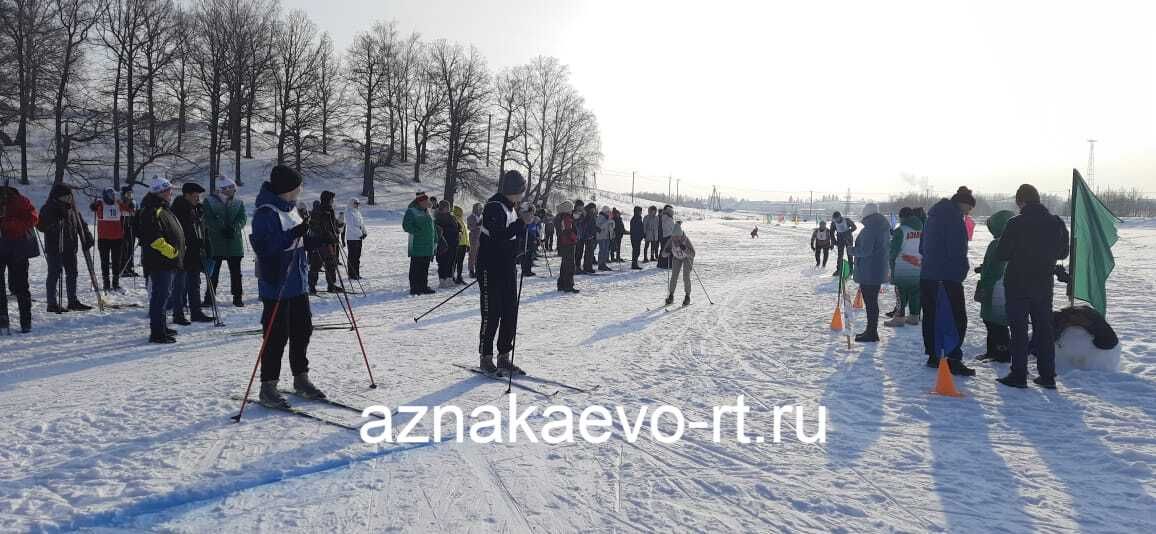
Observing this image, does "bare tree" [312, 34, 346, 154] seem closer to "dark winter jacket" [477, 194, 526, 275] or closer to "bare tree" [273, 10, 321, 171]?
"bare tree" [273, 10, 321, 171]

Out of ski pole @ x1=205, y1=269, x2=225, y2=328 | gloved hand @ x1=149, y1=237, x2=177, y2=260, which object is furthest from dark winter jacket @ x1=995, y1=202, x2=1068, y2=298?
ski pole @ x1=205, y1=269, x2=225, y2=328

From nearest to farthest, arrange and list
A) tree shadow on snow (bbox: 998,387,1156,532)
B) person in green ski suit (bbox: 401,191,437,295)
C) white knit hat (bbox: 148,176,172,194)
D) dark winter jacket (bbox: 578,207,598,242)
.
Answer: tree shadow on snow (bbox: 998,387,1156,532) → white knit hat (bbox: 148,176,172,194) → person in green ski suit (bbox: 401,191,437,295) → dark winter jacket (bbox: 578,207,598,242)

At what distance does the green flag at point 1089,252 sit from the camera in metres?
7.58

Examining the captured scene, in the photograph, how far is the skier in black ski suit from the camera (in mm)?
6461

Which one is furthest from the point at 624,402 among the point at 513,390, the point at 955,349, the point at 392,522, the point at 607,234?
the point at 607,234

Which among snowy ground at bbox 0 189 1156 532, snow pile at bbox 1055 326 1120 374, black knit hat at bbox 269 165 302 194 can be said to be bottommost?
snowy ground at bbox 0 189 1156 532

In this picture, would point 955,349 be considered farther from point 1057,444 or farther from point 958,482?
point 958,482

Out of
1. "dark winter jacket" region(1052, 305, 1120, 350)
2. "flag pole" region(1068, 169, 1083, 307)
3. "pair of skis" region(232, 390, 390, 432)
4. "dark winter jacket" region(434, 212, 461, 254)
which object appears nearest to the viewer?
"pair of skis" region(232, 390, 390, 432)

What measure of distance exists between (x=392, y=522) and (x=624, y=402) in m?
2.66

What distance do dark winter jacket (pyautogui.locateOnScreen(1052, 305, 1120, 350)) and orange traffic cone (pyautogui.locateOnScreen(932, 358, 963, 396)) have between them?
197cm

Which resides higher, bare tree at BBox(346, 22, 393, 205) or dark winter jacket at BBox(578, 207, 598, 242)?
bare tree at BBox(346, 22, 393, 205)

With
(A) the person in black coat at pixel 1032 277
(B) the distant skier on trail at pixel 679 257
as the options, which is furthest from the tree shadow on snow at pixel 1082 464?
(B) the distant skier on trail at pixel 679 257

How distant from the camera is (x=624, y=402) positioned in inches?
229

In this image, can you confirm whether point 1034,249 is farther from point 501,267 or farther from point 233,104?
point 233,104
